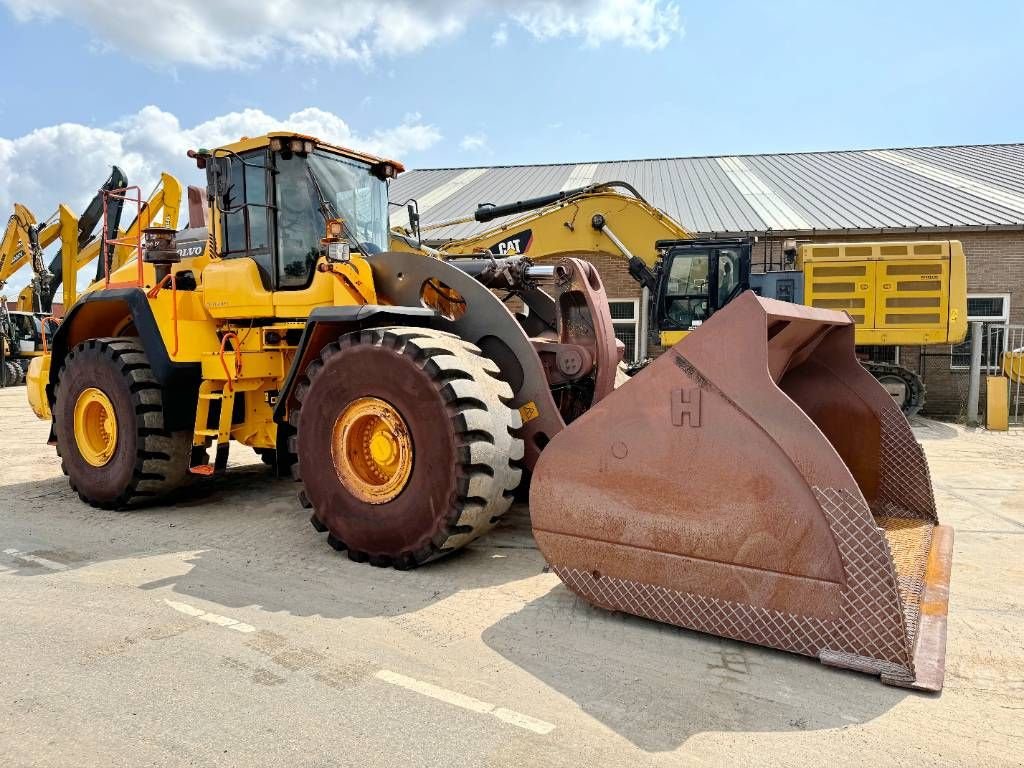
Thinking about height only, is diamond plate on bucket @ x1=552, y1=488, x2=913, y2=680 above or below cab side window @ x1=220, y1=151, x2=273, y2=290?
below

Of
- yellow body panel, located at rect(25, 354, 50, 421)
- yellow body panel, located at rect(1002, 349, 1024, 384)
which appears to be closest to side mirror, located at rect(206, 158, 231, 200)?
yellow body panel, located at rect(25, 354, 50, 421)

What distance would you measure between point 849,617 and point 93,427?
5955mm

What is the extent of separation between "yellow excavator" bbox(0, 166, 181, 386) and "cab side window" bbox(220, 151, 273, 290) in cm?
70

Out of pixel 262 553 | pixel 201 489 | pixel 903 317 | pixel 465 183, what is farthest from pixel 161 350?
pixel 465 183

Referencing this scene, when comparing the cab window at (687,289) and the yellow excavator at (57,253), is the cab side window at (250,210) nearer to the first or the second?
the yellow excavator at (57,253)

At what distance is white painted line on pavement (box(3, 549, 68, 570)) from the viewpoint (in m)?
4.56

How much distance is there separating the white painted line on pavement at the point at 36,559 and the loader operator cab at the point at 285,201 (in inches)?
92.0

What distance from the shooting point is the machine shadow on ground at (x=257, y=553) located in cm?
394

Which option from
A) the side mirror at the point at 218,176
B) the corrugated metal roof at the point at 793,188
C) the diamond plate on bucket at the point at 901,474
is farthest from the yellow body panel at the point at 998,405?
the side mirror at the point at 218,176

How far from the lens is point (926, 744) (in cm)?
248

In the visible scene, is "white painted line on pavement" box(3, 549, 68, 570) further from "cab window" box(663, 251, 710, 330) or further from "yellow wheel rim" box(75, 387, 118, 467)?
"cab window" box(663, 251, 710, 330)

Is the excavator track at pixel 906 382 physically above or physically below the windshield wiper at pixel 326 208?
below

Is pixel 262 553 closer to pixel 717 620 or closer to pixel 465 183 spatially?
pixel 717 620

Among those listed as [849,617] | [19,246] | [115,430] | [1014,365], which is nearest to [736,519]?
[849,617]
